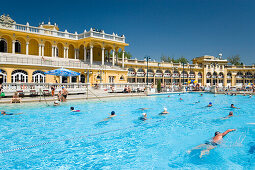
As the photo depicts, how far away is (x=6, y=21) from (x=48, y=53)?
754 centimetres

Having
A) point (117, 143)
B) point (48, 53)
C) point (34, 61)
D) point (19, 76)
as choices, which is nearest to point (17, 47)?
point (48, 53)

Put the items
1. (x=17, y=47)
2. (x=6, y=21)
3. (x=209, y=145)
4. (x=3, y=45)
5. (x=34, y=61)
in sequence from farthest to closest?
(x=17, y=47) → (x=3, y=45) → (x=6, y=21) → (x=34, y=61) → (x=209, y=145)

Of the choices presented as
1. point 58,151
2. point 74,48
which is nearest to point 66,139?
point 58,151

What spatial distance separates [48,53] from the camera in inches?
1270

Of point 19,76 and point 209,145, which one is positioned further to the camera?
point 19,76

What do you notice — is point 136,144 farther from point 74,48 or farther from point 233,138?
point 74,48

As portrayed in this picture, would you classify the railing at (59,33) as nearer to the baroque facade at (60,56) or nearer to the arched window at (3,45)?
the baroque facade at (60,56)

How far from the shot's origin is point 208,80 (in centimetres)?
5597

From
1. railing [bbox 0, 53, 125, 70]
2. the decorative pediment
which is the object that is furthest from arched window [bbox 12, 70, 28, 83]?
the decorative pediment

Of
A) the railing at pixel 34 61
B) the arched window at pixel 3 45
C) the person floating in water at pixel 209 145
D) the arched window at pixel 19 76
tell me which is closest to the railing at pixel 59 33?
the arched window at pixel 3 45

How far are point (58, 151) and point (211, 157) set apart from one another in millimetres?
5526

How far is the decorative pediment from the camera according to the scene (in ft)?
87.7

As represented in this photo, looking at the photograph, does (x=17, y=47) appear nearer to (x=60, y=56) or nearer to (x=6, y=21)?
(x=6, y=21)

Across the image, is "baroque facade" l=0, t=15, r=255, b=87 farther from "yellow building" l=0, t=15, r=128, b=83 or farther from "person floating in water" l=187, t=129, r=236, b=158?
"person floating in water" l=187, t=129, r=236, b=158
